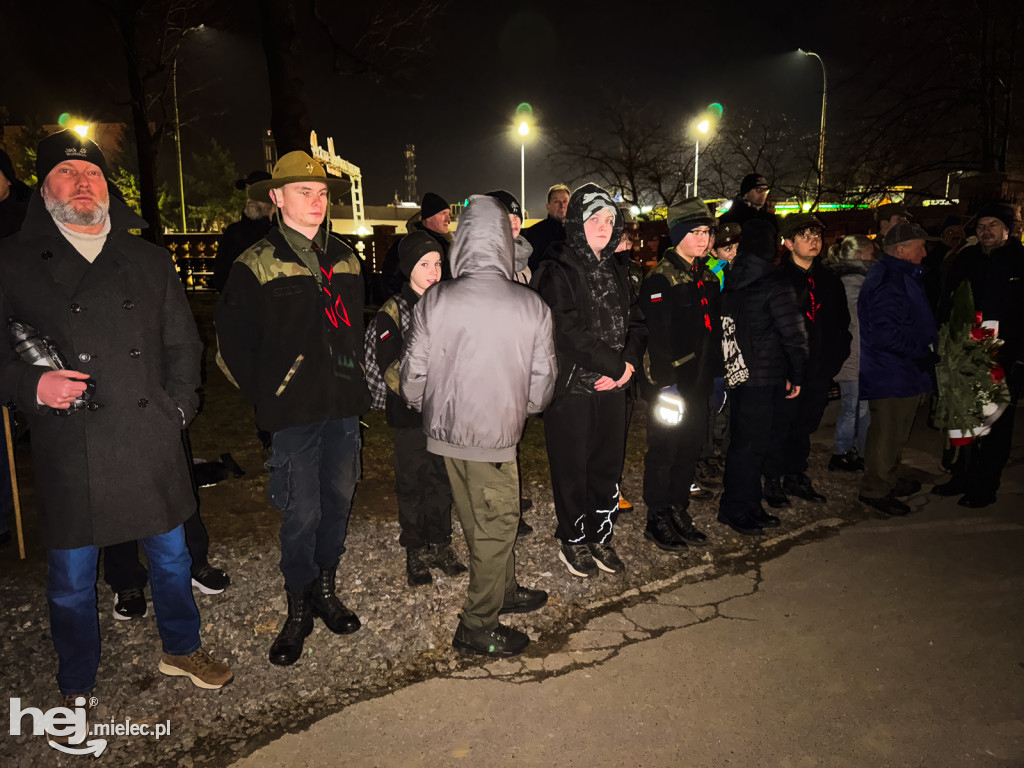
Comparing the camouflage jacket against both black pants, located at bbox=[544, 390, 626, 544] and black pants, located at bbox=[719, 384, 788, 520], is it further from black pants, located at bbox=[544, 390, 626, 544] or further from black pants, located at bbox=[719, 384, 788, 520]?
black pants, located at bbox=[719, 384, 788, 520]

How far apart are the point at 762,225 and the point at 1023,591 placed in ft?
9.26

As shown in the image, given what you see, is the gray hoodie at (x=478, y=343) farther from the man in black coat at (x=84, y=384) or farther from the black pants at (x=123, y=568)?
the black pants at (x=123, y=568)

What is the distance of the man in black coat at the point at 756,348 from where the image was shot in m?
4.68

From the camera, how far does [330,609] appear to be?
364 centimetres

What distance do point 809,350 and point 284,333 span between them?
3940mm

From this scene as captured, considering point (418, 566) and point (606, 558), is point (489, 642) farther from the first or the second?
point (606, 558)

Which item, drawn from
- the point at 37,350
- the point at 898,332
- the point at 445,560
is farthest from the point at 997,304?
the point at 37,350

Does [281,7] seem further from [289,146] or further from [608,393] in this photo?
[608,393]

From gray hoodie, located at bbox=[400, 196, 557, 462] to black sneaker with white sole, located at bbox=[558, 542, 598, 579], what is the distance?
1375 millimetres

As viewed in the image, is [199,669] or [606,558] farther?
[606,558]

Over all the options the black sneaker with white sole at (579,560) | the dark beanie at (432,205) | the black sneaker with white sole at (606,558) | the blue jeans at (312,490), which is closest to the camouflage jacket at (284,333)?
the blue jeans at (312,490)

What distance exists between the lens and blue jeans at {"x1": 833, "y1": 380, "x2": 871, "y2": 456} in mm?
6172

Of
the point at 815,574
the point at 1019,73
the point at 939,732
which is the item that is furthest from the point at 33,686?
the point at 1019,73

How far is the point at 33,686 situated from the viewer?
3.13 meters
